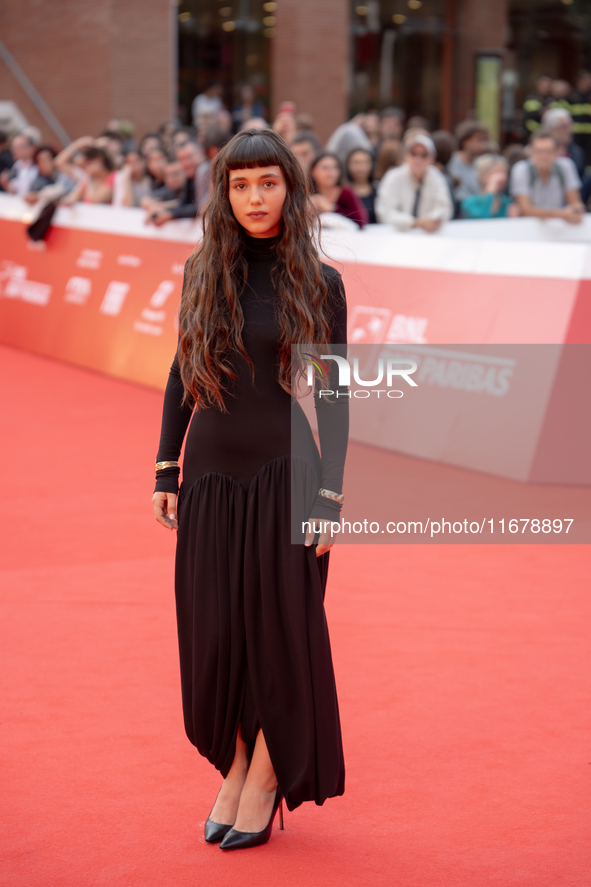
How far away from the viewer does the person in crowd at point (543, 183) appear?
32.0ft

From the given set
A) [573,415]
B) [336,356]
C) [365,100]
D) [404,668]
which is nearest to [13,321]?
[573,415]

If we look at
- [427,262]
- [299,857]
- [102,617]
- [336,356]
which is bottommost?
[102,617]

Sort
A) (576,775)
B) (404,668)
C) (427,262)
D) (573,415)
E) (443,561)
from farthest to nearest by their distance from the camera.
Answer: (427,262), (573,415), (443,561), (404,668), (576,775)

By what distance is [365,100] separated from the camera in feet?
80.1

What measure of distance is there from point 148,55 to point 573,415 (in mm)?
15478

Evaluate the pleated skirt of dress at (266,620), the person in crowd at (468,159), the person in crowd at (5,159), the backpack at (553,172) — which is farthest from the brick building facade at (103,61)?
the pleated skirt of dress at (266,620)

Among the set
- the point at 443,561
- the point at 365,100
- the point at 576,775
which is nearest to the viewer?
the point at 576,775

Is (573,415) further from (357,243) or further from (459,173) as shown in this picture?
(459,173)

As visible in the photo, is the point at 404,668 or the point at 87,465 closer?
the point at 404,668

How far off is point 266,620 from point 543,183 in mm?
8010

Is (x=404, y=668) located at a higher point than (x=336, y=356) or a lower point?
lower

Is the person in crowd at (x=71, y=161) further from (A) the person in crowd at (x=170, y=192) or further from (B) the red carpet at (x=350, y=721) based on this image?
(B) the red carpet at (x=350, y=721)

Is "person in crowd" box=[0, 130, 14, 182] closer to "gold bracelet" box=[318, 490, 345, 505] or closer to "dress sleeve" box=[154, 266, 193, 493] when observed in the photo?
"dress sleeve" box=[154, 266, 193, 493]

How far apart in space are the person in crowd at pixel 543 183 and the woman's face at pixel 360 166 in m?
1.49
